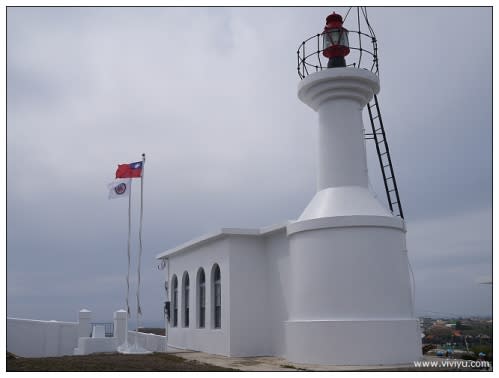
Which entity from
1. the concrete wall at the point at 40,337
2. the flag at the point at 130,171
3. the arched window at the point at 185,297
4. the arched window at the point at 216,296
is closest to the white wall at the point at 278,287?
the arched window at the point at 216,296

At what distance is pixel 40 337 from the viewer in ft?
77.7

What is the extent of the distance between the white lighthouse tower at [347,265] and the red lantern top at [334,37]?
1.17 m

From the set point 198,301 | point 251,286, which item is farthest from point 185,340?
point 251,286

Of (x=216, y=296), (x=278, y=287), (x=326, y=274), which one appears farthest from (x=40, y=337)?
(x=326, y=274)

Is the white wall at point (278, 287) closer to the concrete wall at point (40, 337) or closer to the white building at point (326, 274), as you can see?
the white building at point (326, 274)

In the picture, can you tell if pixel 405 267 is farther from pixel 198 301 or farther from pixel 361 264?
pixel 198 301

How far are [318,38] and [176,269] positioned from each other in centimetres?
1021

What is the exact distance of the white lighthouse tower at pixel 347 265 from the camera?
43.5 ft

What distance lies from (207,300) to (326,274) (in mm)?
5471

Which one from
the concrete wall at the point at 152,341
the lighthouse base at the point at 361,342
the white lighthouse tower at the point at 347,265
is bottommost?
the concrete wall at the point at 152,341

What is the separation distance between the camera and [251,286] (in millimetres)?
16641

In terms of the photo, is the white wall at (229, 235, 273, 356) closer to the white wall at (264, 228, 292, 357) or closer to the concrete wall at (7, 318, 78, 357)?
the white wall at (264, 228, 292, 357)

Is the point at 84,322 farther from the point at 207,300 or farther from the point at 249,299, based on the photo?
the point at 249,299

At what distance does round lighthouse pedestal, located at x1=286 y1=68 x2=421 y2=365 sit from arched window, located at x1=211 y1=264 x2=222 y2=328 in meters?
3.07
